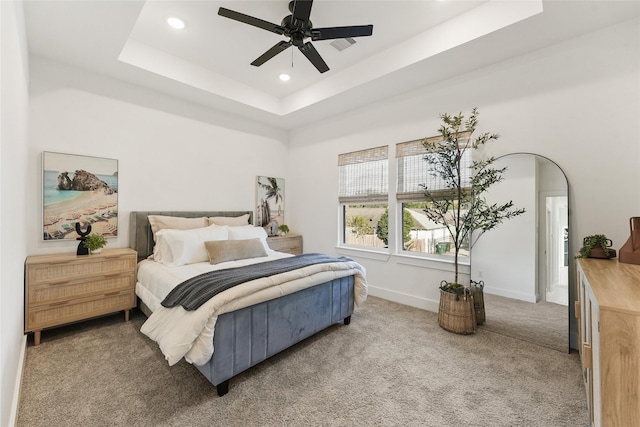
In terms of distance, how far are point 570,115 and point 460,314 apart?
7.12 feet

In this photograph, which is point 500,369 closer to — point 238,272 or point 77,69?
point 238,272

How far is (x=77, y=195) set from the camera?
10.1 ft

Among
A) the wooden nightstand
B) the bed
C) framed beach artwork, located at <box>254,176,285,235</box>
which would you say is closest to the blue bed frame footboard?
the bed

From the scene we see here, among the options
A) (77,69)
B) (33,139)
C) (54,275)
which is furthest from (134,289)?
(77,69)

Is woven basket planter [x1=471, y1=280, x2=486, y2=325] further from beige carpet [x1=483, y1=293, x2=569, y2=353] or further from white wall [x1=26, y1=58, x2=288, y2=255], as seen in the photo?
white wall [x1=26, y1=58, x2=288, y2=255]

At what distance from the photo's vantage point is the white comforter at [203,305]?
5.82 feet

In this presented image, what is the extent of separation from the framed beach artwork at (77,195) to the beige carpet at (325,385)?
3.74 feet

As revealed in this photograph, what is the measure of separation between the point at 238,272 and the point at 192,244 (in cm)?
99

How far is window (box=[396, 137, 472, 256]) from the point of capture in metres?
3.44

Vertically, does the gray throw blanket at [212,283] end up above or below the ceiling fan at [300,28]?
below

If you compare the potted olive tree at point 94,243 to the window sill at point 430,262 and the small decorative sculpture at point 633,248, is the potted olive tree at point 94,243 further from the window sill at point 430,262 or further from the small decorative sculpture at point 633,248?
the small decorative sculpture at point 633,248

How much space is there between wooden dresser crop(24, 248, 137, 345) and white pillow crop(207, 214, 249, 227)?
106 centimetres

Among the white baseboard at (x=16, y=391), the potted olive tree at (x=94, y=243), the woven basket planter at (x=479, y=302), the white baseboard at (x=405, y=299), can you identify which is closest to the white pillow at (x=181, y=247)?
the potted olive tree at (x=94, y=243)

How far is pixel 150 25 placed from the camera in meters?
2.79
